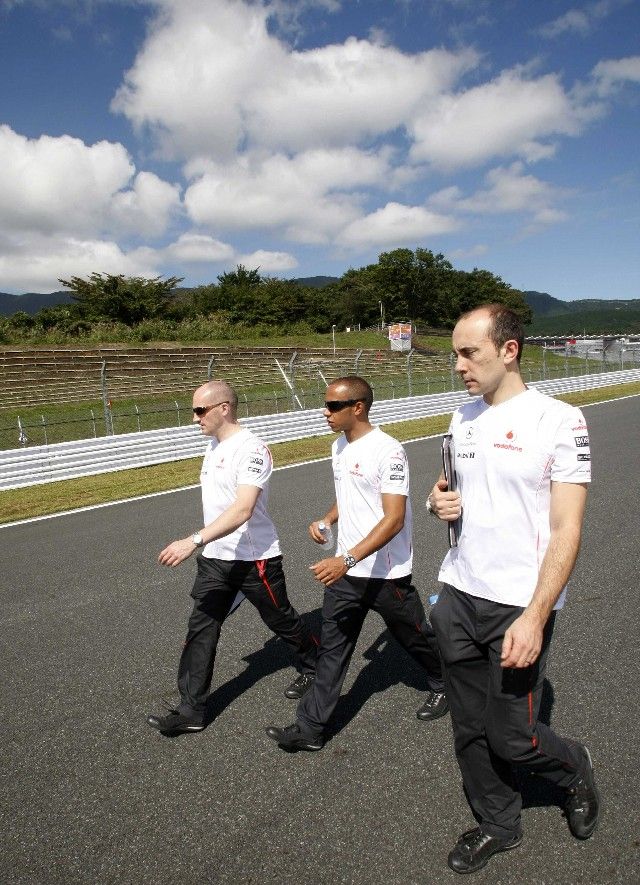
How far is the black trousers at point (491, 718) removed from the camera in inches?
90.9

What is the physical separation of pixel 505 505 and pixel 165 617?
11.7 feet

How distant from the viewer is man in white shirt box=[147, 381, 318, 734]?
3453mm

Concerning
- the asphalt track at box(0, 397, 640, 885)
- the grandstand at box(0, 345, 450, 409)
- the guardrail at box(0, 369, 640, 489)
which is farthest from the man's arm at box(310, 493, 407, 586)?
the grandstand at box(0, 345, 450, 409)

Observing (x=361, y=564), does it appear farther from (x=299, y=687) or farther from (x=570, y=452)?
(x=570, y=452)

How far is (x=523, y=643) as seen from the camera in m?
2.09

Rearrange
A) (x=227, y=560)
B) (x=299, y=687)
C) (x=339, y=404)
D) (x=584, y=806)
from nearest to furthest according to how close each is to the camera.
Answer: (x=584, y=806) → (x=339, y=404) → (x=227, y=560) → (x=299, y=687)

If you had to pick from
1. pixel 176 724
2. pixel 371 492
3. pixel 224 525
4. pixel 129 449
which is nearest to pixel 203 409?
pixel 224 525

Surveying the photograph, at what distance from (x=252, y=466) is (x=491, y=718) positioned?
182cm

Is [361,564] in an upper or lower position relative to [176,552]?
lower

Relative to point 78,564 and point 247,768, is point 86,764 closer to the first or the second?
point 247,768

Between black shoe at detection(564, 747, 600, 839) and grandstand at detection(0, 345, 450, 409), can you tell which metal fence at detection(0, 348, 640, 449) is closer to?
grandstand at detection(0, 345, 450, 409)

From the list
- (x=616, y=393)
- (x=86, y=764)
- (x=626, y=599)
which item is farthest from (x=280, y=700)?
(x=616, y=393)

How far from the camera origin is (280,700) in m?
3.74

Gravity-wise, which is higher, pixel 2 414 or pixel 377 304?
pixel 377 304
